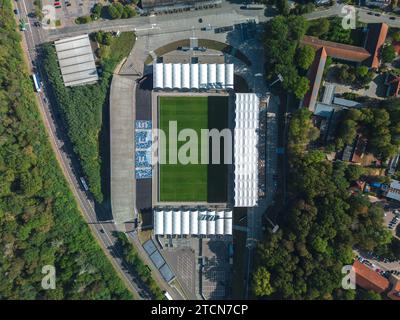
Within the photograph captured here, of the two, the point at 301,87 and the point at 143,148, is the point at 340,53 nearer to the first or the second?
the point at 301,87

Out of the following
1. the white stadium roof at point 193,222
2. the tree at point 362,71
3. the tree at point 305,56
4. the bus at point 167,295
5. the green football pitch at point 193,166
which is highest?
the tree at point 305,56

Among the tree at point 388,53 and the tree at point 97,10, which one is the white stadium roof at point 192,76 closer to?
the tree at point 97,10

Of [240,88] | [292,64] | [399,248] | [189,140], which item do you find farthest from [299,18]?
[399,248]

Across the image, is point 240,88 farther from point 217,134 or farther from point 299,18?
point 299,18

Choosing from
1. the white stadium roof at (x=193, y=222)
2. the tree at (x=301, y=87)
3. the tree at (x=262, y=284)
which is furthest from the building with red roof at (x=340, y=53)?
the tree at (x=262, y=284)

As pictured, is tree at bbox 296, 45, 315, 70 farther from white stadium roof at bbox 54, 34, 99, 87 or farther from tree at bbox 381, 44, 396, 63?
white stadium roof at bbox 54, 34, 99, 87

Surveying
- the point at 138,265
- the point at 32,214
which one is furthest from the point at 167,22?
the point at 138,265
